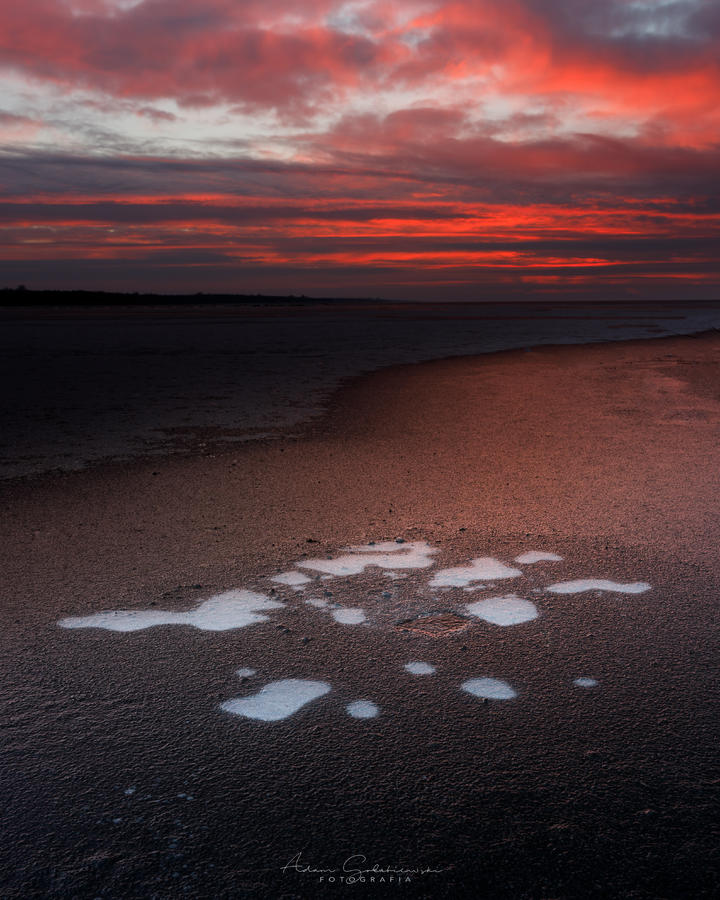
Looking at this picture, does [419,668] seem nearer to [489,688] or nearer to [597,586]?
[489,688]

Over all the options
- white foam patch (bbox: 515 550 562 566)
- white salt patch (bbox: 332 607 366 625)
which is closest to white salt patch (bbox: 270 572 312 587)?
white salt patch (bbox: 332 607 366 625)

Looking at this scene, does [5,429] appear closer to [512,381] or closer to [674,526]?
[674,526]

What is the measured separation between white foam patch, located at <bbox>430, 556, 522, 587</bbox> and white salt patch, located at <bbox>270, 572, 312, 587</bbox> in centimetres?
65

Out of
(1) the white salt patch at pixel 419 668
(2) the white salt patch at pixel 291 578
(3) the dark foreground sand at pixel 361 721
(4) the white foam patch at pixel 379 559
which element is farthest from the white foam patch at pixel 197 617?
(1) the white salt patch at pixel 419 668

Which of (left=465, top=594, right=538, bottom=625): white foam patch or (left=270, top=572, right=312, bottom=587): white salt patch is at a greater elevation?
(left=270, top=572, right=312, bottom=587): white salt patch

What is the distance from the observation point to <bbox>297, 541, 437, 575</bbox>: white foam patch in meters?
3.89

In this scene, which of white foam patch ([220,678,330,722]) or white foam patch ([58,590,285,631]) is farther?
white foam patch ([58,590,285,631])

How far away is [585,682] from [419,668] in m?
0.61

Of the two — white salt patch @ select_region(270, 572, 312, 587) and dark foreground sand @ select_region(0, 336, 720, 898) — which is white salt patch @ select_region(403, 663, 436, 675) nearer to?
dark foreground sand @ select_region(0, 336, 720, 898)

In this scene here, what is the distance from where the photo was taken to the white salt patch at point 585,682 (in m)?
2.66

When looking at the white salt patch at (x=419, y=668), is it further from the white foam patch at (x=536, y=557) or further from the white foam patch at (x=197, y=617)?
the white foam patch at (x=536, y=557)

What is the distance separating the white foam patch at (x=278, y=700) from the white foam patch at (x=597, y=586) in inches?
56.3

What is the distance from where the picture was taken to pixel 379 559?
4.02 metres

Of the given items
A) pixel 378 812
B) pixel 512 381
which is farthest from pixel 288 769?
pixel 512 381
